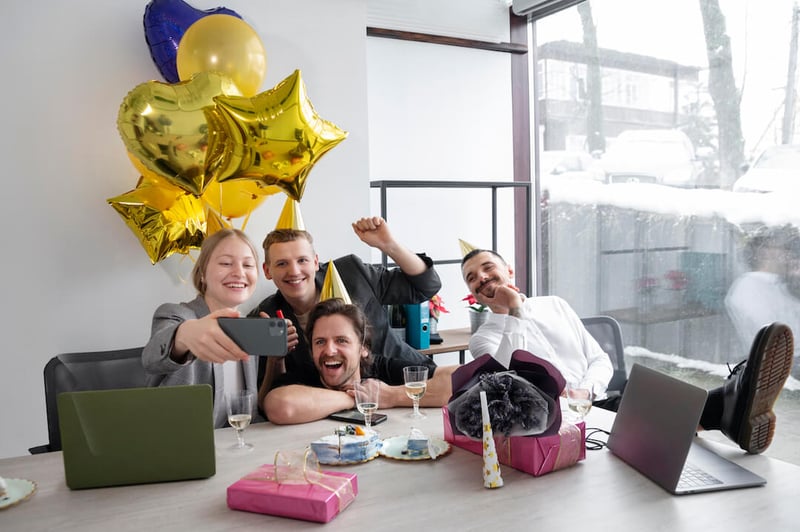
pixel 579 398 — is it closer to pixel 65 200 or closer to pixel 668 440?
pixel 668 440

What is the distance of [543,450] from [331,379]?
0.79m

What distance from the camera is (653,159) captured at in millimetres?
3381

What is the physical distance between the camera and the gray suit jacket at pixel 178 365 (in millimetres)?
1746

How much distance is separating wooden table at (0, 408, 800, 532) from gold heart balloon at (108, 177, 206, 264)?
967 mm

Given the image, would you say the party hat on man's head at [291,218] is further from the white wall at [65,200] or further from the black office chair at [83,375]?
the black office chair at [83,375]

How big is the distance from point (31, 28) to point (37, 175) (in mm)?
532

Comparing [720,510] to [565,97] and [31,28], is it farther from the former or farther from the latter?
[565,97]

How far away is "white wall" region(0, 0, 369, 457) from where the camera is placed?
246 cm

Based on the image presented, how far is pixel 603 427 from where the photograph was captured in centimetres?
Result: 171

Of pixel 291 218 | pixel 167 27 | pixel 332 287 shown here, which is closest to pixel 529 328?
pixel 332 287

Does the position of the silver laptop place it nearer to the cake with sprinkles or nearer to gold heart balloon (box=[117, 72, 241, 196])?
the cake with sprinkles

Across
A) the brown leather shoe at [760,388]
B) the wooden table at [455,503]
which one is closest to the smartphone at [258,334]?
the wooden table at [455,503]

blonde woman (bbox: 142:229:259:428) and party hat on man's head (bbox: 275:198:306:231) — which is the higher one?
party hat on man's head (bbox: 275:198:306:231)

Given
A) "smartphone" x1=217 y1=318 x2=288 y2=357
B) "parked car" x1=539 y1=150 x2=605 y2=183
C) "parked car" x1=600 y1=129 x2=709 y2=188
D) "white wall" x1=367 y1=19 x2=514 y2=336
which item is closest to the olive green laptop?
"smartphone" x1=217 y1=318 x2=288 y2=357
